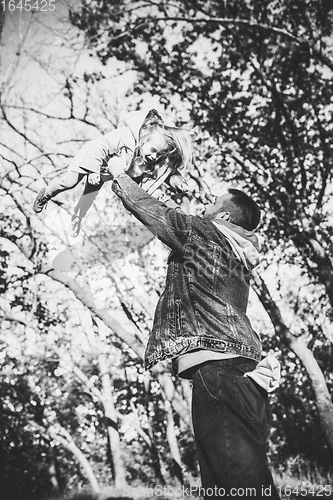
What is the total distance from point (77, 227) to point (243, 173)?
742 cm

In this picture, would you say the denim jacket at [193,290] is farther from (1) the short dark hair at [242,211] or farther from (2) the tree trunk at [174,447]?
(2) the tree trunk at [174,447]

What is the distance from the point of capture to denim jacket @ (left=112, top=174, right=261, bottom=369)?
2.04 meters

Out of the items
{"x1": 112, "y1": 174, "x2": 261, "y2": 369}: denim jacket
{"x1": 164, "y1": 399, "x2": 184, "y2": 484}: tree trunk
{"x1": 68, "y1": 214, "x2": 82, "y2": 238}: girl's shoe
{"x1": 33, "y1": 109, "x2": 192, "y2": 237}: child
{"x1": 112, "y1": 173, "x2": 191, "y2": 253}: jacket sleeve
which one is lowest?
{"x1": 164, "y1": 399, "x2": 184, "y2": 484}: tree trunk

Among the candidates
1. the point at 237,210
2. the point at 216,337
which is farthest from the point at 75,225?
the point at 216,337

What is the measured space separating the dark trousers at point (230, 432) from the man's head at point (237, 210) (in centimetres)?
81

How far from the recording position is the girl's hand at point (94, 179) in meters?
2.43

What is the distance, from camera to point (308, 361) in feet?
26.2

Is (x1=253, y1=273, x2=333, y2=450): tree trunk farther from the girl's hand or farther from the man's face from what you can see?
the girl's hand

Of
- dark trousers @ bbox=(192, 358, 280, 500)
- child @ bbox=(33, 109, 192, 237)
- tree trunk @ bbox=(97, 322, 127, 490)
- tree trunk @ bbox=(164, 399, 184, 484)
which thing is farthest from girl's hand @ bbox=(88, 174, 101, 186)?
tree trunk @ bbox=(164, 399, 184, 484)

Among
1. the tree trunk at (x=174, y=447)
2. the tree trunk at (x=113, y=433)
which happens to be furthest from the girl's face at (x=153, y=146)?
the tree trunk at (x=174, y=447)

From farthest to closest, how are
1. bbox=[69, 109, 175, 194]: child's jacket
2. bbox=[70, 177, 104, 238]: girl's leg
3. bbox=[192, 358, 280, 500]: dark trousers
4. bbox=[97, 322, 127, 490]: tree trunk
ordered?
bbox=[97, 322, 127, 490]: tree trunk < bbox=[70, 177, 104, 238]: girl's leg < bbox=[69, 109, 175, 194]: child's jacket < bbox=[192, 358, 280, 500]: dark trousers

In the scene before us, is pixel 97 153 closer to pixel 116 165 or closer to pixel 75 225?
pixel 116 165

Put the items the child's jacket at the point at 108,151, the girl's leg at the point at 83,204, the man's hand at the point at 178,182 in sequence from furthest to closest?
1. the man's hand at the point at 178,182
2. the girl's leg at the point at 83,204
3. the child's jacket at the point at 108,151

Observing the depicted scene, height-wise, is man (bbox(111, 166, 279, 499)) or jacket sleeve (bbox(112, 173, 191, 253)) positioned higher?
jacket sleeve (bbox(112, 173, 191, 253))
